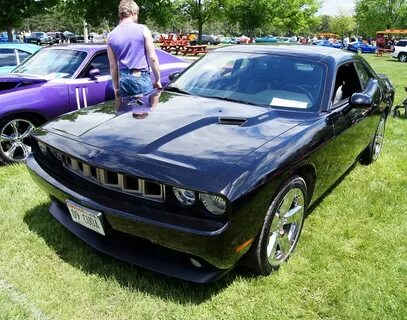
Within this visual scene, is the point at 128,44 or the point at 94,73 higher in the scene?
the point at 128,44

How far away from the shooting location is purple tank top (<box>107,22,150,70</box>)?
14.9 ft

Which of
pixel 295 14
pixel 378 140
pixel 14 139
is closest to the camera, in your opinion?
pixel 14 139

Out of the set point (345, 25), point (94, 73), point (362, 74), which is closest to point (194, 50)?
point (94, 73)

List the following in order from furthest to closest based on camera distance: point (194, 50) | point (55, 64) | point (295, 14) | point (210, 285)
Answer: point (295, 14)
point (194, 50)
point (55, 64)
point (210, 285)

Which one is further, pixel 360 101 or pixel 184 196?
pixel 360 101

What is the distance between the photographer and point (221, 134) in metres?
2.78

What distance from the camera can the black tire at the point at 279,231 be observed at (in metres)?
2.59

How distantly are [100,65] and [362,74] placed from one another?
10.9 feet

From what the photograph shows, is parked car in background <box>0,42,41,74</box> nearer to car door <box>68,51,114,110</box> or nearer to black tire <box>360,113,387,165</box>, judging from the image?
car door <box>68,51,114,110</box>

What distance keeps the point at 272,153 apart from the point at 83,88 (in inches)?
138

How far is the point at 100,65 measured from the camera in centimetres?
572

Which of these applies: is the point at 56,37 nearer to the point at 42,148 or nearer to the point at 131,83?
the point at 131,83

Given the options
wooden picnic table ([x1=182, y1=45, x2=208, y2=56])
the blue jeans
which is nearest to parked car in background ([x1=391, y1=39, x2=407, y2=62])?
wooden picnic table ([x1=182, y1=45, x2=208, y2=56])

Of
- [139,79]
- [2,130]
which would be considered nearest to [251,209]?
[139,79]
